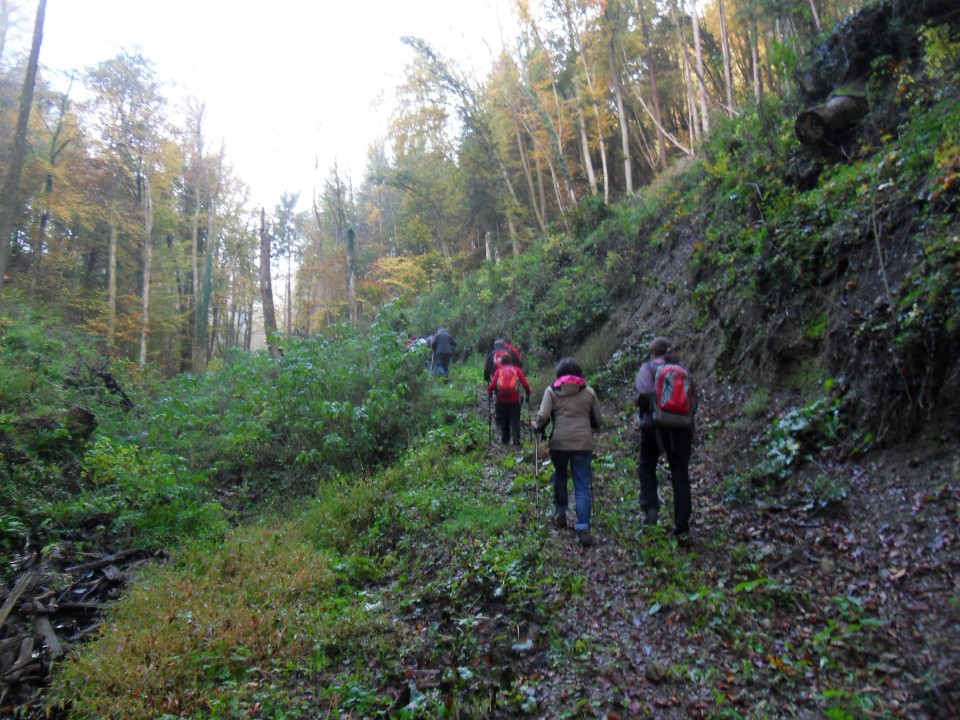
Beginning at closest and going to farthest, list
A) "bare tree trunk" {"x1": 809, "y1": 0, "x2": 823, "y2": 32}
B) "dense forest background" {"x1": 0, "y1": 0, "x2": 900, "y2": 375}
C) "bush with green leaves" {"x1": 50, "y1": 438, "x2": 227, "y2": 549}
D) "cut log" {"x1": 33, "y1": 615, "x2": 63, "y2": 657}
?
"cut log" {"x1": 33, "y1": 615, "x2": 63, "y2": 657}
"bush with green leaves" {"x1": 50, "y1": 438, "x2": 227, "y2": 549}
"bare tree trunk" {"x1": 809, "y1": 0, "x2": 823, "y2": 32}
"dense forest background" {"x1": 0, "y1": 0, "x2": 900, "y2": 375}

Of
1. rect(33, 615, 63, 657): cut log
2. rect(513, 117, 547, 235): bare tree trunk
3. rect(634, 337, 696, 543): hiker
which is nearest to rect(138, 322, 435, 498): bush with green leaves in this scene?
rect(33, 615, 63, 657): cut log

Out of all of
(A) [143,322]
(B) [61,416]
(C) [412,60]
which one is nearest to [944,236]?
(B) [61,416]

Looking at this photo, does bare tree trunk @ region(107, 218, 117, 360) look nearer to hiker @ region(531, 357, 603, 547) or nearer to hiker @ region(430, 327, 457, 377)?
hiker @ region(430, 327, 457, 377)

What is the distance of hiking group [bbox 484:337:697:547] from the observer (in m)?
5.67

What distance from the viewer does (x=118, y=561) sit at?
745cm

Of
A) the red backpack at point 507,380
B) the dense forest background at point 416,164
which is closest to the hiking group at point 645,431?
the red backpack at point 507,380

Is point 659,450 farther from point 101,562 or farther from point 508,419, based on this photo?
point 101,562

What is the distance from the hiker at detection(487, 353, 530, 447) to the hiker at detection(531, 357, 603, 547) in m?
2.90

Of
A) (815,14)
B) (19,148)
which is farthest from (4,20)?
(815,14)

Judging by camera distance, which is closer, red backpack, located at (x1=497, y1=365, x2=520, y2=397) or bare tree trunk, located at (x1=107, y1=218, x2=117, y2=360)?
red backpack, located at (x1=497, y1=365, x2=520, y2=397)

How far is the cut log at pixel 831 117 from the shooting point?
8039 millimetres

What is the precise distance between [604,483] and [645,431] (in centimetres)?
196

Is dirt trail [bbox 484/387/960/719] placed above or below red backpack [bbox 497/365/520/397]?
below

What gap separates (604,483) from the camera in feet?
25.3
